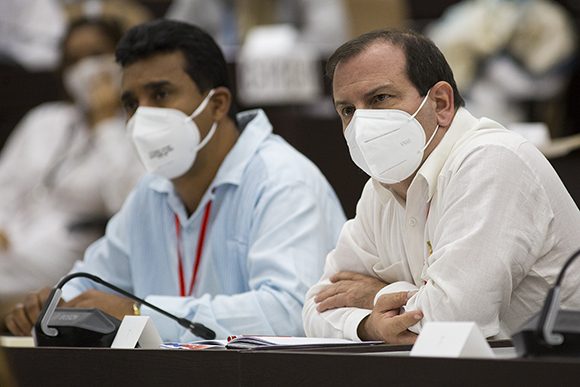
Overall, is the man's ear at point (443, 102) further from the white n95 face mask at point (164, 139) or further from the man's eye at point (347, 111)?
the white n95 face mask at point (164, 139)

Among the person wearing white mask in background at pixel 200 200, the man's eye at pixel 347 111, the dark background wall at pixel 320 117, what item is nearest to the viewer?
the man's eye at pixel 347 111

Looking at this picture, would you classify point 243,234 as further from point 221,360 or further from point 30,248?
point 30,248

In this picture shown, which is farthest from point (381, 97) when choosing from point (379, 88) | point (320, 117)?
point (320, 117)

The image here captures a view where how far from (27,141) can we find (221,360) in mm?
3665

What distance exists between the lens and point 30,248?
5.11 meters

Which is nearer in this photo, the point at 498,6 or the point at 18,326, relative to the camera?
the point at 18,326

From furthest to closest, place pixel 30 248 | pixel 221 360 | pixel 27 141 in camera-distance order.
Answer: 1. pixel 27 141
2. pixel 30 248
3. pixel 221 360

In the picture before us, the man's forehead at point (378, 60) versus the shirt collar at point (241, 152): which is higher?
the man's forehead at point (378, 60)

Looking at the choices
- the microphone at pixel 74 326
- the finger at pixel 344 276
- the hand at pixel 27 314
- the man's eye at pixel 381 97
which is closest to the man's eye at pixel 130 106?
the hand at pixel 27 314

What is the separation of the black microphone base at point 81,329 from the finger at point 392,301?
0.55 metres

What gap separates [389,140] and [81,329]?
28.2 inches

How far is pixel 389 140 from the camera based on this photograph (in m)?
2.39

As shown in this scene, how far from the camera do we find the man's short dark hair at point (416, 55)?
2.43 meters

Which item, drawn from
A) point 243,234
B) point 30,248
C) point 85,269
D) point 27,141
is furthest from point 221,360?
point 27,141
